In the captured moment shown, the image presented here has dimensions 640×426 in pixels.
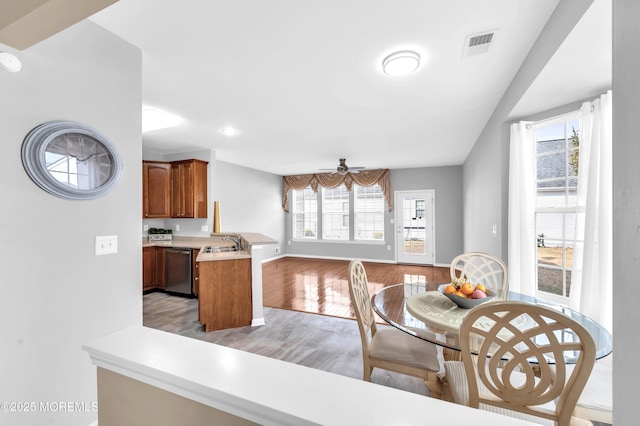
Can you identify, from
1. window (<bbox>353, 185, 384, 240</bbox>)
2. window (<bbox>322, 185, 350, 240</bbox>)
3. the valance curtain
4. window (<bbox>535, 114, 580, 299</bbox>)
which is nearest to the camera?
window (<bbox>535, 114, 580, 299</bbox>)

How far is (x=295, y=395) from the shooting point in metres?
0.60

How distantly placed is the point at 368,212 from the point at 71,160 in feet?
21.0

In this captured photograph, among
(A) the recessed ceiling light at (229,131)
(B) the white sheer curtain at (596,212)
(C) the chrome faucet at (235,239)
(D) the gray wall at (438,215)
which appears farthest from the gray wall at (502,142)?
(C) the chrome faucet at (235,239)

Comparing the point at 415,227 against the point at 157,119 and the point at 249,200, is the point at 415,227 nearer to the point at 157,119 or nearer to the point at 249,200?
the point at 249,200

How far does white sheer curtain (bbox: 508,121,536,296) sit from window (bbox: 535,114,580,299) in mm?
49

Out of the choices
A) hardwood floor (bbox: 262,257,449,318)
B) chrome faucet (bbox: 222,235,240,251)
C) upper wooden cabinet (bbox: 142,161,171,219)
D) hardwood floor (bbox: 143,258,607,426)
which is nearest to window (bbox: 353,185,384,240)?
hardwood floor (bbox: 262,257,449,318)

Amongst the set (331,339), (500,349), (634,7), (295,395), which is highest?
(634,7)

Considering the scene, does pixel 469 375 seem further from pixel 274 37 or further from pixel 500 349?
pixel 274 37

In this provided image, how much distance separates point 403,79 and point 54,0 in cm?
214

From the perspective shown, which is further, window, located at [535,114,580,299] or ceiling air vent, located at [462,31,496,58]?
window, located at [535,114,580,299]

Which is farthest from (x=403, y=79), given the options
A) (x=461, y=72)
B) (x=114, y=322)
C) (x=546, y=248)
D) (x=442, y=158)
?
(x=442, y=158)

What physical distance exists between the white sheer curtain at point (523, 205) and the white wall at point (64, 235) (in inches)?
122

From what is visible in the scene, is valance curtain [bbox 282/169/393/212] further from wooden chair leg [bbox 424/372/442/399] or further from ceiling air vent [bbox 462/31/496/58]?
wooden chair leg [bbox 424/372/442/399]

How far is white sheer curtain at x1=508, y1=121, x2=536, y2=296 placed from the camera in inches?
92.4
